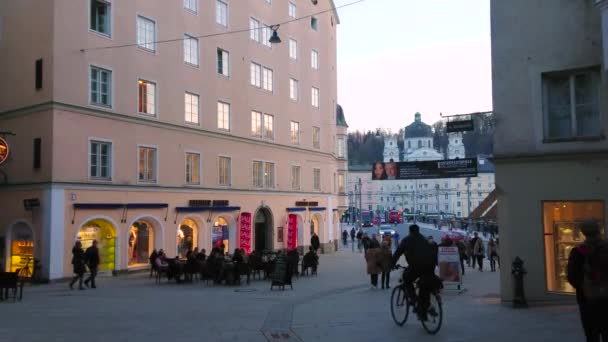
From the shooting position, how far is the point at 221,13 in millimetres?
33469

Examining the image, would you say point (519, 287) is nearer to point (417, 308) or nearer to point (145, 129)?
point (417, 308)

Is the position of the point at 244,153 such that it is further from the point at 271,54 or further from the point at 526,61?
the point at 526,61

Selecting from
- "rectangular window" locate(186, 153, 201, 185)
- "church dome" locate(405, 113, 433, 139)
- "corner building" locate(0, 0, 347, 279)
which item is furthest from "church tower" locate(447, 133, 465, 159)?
"rectangular window" locate(186, 153, 201, 185)

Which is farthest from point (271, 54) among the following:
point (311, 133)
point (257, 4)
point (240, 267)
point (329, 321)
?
point (329, 321)

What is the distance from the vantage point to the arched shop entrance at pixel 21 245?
23.7 m

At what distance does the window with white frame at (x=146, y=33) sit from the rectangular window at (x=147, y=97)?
69.1 inches

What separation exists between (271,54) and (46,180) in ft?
62.3

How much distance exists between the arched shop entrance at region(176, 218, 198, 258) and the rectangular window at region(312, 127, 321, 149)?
14.6m

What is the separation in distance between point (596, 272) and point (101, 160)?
22.4 m

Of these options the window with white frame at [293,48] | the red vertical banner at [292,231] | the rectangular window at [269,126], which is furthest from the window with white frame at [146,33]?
the red vertical banner at [292,231]

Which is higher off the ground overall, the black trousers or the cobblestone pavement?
the black trousers

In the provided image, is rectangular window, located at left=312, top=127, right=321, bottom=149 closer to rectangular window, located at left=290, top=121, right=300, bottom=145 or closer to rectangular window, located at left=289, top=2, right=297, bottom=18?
rectangular window, located at left=290, top=121, right=300, bottom=145

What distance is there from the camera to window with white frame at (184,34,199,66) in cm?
3048

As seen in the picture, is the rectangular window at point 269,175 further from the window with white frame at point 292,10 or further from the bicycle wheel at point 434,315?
the bicycle wheel at point 434,315
